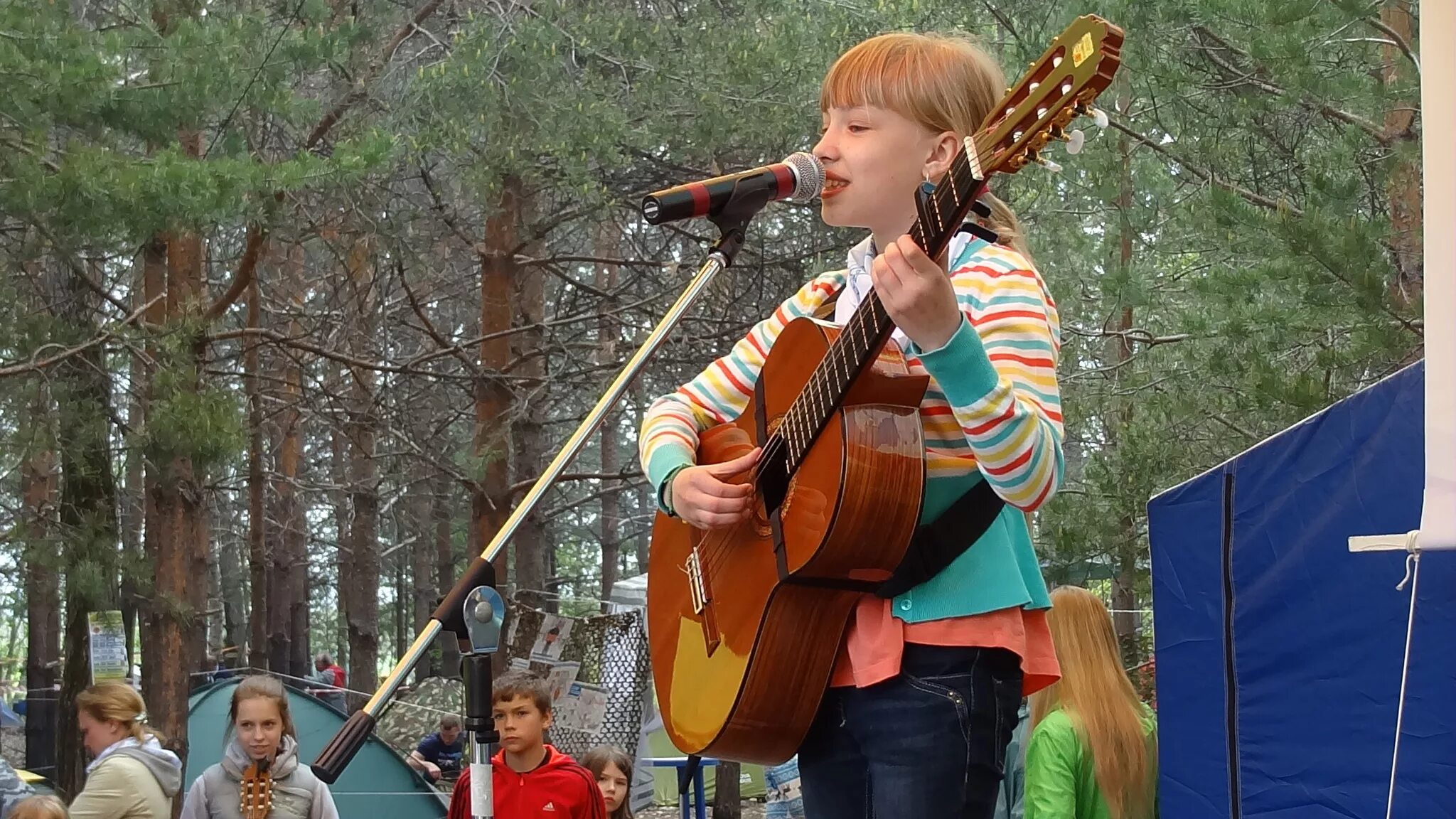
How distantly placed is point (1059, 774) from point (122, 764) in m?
4.02

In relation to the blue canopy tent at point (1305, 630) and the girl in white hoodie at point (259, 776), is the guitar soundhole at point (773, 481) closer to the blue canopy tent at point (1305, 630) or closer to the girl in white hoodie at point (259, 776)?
the blue canopy tent at point (1305, 630)

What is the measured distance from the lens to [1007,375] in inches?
65.5

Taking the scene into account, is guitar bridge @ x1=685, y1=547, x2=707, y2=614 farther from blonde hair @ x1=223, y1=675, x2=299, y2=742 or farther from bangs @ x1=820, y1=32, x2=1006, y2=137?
blonde hair @ x1=223, y1=675, x2=299, y2=742

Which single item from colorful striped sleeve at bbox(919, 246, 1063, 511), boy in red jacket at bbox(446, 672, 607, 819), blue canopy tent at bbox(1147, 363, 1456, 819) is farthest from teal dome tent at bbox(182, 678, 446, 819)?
colorful striped sleeve at bbox(919, 246, 1063, 511)

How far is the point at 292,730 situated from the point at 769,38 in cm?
463

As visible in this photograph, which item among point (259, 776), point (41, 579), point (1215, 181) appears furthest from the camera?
point (41, 579)

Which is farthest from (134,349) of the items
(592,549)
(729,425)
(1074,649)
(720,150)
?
(592,549)

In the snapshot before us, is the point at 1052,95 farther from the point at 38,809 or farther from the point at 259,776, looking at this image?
the point at 38,809

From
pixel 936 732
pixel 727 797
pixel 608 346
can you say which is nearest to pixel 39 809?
pixel 936 732

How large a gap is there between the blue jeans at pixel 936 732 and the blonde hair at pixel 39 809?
4524 mm

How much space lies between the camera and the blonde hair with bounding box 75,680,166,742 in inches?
238

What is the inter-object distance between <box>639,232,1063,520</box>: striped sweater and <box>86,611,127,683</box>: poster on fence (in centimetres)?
877

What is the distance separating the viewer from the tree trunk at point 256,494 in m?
10.8

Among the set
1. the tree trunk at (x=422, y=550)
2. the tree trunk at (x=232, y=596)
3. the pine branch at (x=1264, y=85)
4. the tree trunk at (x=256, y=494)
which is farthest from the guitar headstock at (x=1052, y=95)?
the tree trunk at (x=232, y=596)
